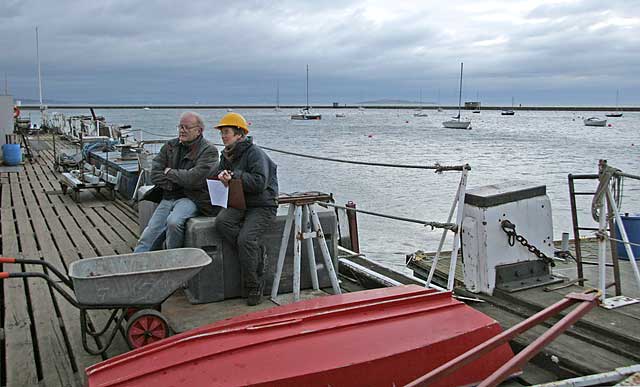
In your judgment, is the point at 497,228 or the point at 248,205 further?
the point at 497,228

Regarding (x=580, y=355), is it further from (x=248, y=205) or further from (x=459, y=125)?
(x=459, y=125)

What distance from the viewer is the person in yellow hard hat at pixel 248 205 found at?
461 cm

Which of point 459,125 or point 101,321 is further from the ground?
point 101,321

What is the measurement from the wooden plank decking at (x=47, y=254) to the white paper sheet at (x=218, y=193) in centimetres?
122

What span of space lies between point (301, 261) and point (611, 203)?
2473 mm

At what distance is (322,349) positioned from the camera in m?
3.06

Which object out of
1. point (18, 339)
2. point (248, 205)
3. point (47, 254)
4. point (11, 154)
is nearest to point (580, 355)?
point (248, 205)

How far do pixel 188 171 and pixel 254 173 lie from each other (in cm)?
80

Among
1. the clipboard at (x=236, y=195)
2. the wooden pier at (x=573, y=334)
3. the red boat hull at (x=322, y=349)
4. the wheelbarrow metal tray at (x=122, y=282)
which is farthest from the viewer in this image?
the clipboard at (x=236, y=195)

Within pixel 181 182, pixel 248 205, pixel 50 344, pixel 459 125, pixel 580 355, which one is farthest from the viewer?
pixel 459 125

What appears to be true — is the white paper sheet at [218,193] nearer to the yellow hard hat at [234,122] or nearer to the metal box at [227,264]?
the metal box at [227,264]

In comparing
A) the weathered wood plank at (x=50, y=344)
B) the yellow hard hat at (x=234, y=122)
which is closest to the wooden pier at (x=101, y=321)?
the weathered wood plank at (x=50, y=344)

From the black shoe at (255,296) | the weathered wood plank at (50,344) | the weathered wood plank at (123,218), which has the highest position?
the black shoe at (255,296)

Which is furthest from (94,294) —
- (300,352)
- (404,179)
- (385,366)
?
(404,179)
